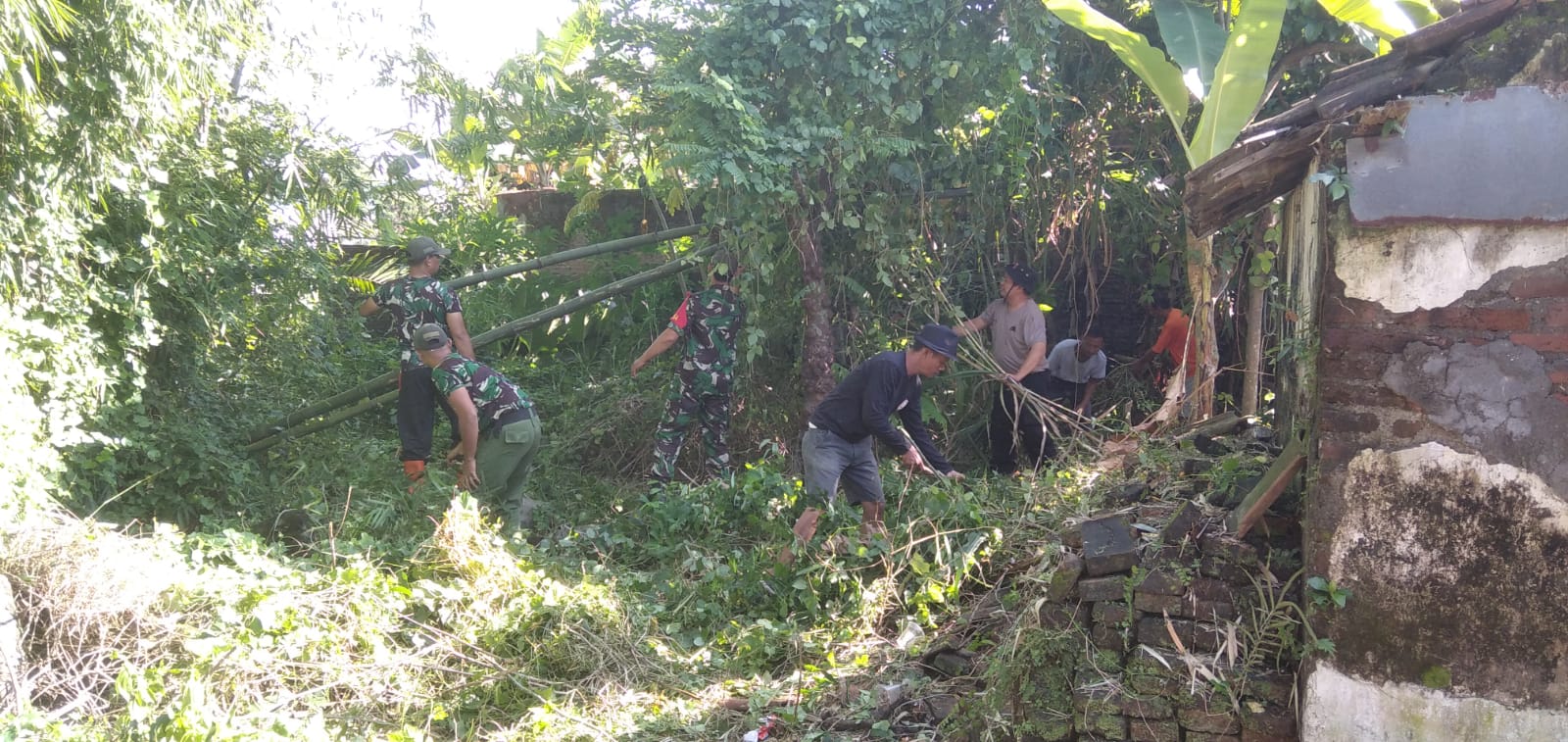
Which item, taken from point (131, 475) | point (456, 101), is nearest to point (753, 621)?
point (131, 475)

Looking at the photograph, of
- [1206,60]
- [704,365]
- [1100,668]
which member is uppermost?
[1206,60]

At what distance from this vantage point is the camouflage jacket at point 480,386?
6.08 m

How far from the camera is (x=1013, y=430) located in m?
7.85

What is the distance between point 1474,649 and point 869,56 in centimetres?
511

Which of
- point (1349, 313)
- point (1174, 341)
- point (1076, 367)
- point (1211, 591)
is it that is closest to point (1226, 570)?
point (1211, 591)

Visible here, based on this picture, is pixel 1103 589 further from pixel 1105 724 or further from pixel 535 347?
pixel 535 347

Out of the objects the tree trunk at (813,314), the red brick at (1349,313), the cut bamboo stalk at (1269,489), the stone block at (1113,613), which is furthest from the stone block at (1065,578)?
the tree trunk at (813,314)

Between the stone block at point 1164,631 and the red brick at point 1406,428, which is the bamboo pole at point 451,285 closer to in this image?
the stone block at point 1164,631

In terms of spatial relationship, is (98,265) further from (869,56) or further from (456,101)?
(869,56)

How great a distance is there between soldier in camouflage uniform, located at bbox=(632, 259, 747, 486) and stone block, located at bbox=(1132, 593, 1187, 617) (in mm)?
4098

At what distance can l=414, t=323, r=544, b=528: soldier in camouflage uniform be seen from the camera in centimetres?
609

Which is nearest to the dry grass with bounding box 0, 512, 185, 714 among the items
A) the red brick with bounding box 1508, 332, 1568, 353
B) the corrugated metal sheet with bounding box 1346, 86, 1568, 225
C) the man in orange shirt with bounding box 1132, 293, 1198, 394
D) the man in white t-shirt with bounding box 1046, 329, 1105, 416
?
the corrugated metal sheet with bounding box 1346, 86, 1568, 225

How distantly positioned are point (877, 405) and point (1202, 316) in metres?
2.70

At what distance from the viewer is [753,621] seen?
17.3 feet
